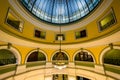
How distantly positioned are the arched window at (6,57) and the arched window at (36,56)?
2.26m

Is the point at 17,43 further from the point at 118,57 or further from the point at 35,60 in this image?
the point at 118,57

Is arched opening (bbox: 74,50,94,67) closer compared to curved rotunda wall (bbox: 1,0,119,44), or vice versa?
curved rotunda wall (bbox: 1,0,119,44)

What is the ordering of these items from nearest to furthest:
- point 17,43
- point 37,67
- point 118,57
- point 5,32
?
point 5,32 → point 118,57 → point 17,43 → point 37,67

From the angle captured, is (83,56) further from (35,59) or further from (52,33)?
(35,59)

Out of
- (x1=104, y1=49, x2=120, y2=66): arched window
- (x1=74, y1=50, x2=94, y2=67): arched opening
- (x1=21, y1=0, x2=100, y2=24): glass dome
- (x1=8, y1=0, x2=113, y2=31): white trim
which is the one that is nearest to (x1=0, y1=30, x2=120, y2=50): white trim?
(x1=74, y1=50, x2=94, y2=67): arched opening

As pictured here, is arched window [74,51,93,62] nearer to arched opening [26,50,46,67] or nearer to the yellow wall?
the yellow wall

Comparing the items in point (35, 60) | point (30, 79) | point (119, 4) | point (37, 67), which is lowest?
point (30, 79)

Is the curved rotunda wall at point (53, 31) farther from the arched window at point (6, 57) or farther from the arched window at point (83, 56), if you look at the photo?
the arched window at point (6, 57)

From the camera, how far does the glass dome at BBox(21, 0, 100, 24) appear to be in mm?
13029

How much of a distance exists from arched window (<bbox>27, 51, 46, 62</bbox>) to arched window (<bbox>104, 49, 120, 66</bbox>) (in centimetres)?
860

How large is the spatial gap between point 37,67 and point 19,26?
6.11m

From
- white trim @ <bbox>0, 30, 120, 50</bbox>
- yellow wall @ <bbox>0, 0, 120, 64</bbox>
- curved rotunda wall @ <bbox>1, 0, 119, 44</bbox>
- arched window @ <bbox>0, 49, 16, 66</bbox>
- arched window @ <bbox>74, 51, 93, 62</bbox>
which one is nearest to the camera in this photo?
yellow wall @ <bbox>0, 0, 120, 64</bbox>

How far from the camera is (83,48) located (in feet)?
42.1

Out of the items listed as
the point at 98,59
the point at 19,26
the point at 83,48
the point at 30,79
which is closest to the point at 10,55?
the point at 19,26
